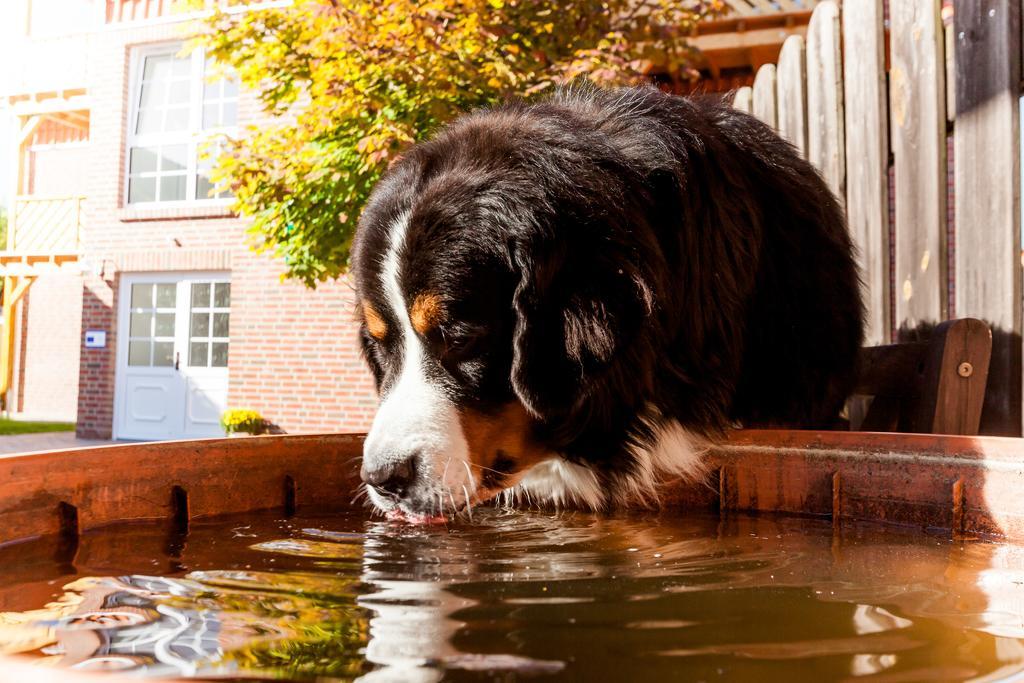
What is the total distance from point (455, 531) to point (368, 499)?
27 cm

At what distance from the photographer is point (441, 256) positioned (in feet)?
6.47

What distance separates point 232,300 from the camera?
411 inches

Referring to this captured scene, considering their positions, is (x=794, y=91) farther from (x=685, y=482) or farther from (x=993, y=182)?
(x=685, y=482)

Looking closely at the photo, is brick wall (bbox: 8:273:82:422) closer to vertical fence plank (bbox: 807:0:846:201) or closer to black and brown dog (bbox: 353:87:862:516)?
vertical fence plank (bbox: 807:0:846:201)

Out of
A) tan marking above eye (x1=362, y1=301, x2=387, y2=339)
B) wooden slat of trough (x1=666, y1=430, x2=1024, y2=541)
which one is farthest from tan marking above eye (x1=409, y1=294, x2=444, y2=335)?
wooden slat of trough (x1=666, y1=430, x2=1024, y2=541)

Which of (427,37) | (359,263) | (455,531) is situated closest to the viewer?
(455,531)

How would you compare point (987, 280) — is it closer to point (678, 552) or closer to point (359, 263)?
point (678, 552)

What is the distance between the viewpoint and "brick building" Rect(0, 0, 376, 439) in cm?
993

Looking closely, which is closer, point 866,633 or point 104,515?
point 866,633

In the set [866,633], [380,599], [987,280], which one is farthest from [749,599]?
[987,280]

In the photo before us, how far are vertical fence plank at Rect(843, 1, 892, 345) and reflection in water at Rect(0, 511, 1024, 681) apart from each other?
1.88 m

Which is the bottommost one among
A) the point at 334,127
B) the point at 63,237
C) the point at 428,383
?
the point at 428,383

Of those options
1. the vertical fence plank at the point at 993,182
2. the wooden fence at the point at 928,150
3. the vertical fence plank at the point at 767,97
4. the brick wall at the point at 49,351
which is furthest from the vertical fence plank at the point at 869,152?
the brick wall at the point at 49,351

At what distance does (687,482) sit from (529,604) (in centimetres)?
97
